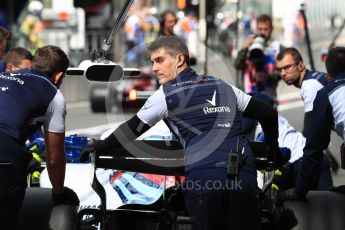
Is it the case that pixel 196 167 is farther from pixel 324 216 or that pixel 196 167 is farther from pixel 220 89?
pixel 324 216

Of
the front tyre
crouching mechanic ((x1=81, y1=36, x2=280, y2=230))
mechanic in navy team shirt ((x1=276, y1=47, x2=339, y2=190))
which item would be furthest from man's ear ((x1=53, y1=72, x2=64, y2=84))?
mechanic in navy team shirt ((x1=276, y1=47, x2=339, y2=190))

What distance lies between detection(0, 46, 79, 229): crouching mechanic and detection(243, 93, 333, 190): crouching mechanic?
7.15 ft

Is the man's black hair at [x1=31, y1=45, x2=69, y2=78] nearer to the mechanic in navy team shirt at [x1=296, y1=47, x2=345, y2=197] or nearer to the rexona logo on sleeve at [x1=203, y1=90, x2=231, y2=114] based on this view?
the rexona logo on sleeve at [x1=203, y1=90, x2=231, y2=114]

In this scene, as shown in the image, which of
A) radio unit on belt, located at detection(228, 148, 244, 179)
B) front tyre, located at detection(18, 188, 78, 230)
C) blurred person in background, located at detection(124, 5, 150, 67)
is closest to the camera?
radio unit on belt, located at detection(228, 148, 244, 179)

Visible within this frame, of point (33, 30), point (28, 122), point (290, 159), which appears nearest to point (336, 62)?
point (290, 159)

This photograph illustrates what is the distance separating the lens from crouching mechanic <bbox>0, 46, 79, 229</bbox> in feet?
20.5

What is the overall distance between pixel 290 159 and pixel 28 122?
3012mm

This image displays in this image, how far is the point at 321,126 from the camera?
690 centimetres

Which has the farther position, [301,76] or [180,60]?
[301,76]

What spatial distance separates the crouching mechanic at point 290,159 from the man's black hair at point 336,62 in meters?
1.07

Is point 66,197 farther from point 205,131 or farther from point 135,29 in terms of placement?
point 135,29

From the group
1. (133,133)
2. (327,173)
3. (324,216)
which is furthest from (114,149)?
(327,173)

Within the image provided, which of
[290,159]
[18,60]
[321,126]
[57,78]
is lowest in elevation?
[290,159]

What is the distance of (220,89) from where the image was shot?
630cm
